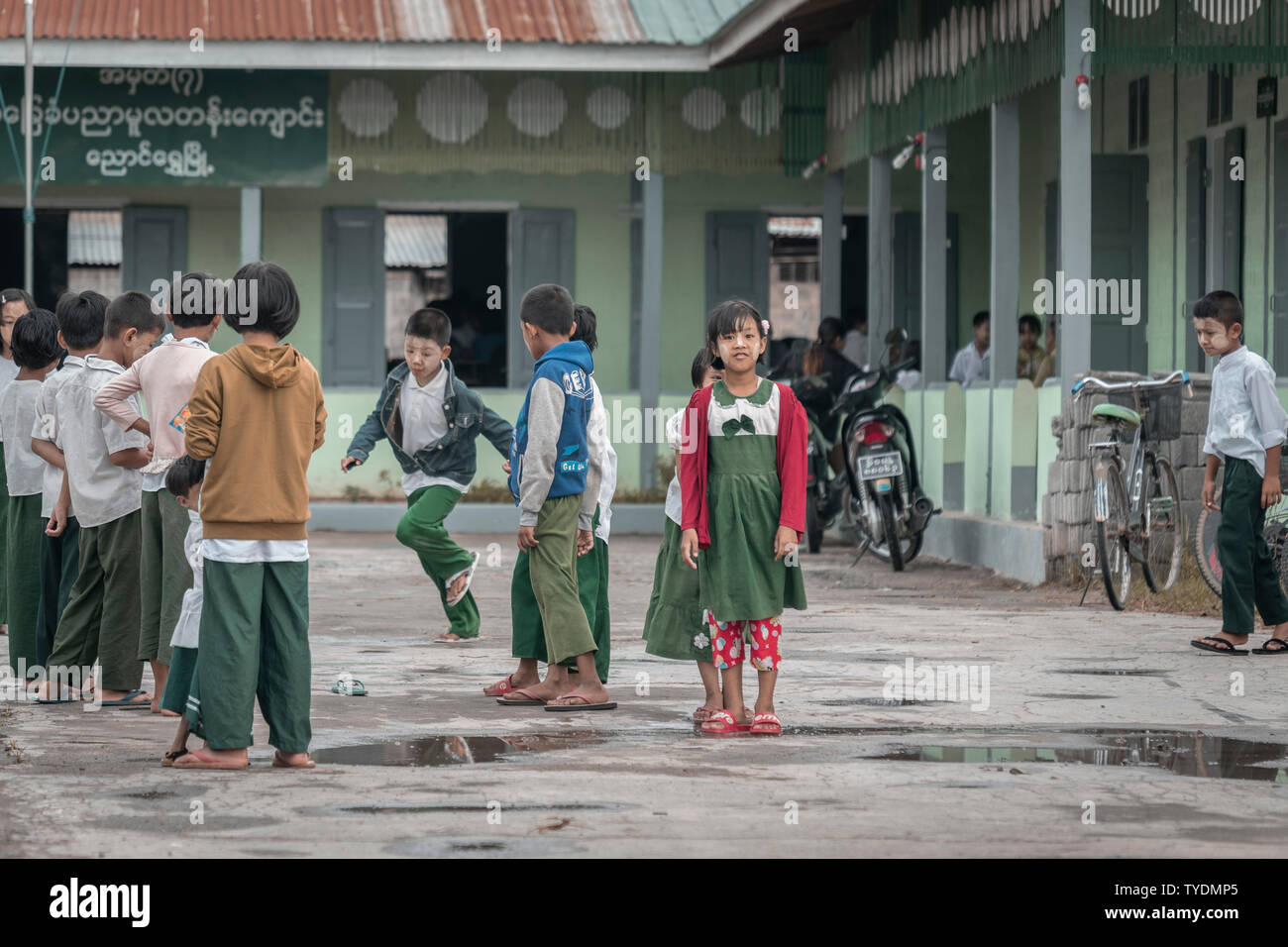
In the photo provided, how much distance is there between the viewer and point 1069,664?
27.6 feet

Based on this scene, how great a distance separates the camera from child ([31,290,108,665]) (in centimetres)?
750

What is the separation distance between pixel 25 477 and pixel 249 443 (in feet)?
8.63

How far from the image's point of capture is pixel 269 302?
19.3 ft

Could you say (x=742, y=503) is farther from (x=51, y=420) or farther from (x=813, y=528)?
(x=813, y=528)

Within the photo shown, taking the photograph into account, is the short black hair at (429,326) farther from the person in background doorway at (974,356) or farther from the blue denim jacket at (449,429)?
the person in background doorway at (974,356)

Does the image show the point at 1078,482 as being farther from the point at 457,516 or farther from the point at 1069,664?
the point at 457,516

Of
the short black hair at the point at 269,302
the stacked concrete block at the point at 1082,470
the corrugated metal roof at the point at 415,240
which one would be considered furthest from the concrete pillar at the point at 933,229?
the short black hair at the point at 269,302

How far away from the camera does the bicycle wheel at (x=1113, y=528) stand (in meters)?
10.5

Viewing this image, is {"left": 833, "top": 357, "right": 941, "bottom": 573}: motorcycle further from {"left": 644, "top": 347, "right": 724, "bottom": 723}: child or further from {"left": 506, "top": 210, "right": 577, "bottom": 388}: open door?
{"left": 644, "top": 347, "right": 724, "bottom": 723}: child

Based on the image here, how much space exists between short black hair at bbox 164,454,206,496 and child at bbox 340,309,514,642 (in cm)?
303

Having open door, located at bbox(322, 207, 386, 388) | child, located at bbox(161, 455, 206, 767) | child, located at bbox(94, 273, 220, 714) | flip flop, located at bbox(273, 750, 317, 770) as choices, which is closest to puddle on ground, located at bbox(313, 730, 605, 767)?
flip flop, located at bbox(273, 750, 317, 770)

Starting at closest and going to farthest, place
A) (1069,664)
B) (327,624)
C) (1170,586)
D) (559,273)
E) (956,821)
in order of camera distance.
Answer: (956,821), (1069,664), (327,624), (1170,586), (559,273)

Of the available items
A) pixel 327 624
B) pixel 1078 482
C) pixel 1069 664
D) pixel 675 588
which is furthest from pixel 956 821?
pixel 1078 482

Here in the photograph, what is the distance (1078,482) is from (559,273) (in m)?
8.21
